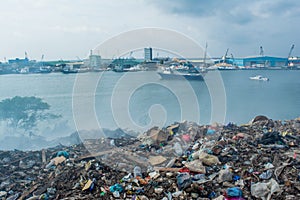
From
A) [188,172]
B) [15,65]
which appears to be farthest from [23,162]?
[15,65]

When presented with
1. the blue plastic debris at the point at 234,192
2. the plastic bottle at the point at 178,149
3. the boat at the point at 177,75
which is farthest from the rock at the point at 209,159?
the boat at the point at 177,75

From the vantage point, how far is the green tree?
700 centimetres

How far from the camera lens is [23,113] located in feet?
24.3

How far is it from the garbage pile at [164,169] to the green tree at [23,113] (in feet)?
14.3

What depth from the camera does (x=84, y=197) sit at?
6.41 ft

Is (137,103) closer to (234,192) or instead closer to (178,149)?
(178,149)

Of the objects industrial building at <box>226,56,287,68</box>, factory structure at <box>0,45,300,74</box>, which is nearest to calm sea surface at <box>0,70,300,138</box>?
factory structure at <box>0,45,300,74</box>

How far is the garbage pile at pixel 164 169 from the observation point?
194 cm

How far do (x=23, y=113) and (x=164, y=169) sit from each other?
6.80 m

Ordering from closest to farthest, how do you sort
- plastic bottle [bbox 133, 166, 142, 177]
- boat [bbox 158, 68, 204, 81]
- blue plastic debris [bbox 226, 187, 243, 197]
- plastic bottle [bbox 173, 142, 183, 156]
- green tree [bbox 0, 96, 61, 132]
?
blue plastic debris [bbox 226, 187, 243, 197], plastic bottle [bbox 133, 166, 142, 177], plastic bottle [bbox 173, 142, 183, 156], green tree [bbox 0, 96, 61, 132], boat [bbox 158, 68, 204, 81]

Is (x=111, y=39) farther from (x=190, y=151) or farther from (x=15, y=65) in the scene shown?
(x=15, y=65)

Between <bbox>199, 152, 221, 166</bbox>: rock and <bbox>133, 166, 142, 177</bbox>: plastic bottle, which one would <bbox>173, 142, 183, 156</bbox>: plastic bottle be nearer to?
<bbox>199, 152, 221, 166</bbox>: rock

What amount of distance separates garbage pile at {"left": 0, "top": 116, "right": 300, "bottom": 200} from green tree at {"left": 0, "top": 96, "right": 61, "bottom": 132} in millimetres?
4346

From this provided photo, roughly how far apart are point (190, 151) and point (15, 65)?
20821 millimetres
